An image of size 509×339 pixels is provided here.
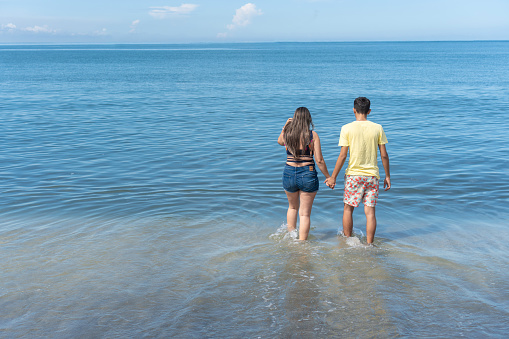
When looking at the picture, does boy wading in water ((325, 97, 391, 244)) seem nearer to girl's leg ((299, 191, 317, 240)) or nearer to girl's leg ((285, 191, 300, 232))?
girl's leg ((299, 191, 317, 240))

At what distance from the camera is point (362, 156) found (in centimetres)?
598

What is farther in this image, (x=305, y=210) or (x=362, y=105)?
(x=305, y=210)

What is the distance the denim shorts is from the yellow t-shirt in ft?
1.77

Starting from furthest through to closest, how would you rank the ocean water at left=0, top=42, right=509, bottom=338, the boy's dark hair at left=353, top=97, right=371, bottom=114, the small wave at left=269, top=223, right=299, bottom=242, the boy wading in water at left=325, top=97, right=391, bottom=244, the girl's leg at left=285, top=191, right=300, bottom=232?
the small wave at left=269, top=223, right=299, bottom=242
the girl's leg at left=285, top=191, right=300, bottom=232
the boy wading in water at left=325, top=97, right=391, bottom=244
the boy's dark hair at left=353, top=97, right=371, bottom=114
the ocean water at left=0, top=42, right=509, bottom=338

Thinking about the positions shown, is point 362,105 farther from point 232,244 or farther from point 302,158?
point 232,244

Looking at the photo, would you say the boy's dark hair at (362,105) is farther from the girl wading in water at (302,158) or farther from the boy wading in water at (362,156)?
the girl wading in water at (302,158)

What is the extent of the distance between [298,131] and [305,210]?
47.1 inches

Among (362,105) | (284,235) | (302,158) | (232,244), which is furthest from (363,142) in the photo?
(232,244)

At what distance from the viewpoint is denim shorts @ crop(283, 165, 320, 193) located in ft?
19.9

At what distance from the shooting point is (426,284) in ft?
17.1

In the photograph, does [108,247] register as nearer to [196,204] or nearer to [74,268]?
[74,268]

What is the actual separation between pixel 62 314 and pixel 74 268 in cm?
125

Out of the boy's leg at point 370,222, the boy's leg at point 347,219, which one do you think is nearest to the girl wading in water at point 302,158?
the boy's leg at point 347,219

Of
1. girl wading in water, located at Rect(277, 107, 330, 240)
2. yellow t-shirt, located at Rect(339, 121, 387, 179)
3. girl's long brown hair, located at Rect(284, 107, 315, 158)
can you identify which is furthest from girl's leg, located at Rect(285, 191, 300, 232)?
yellow t-shirt, located at Rect(339, 121, 387, 179)
